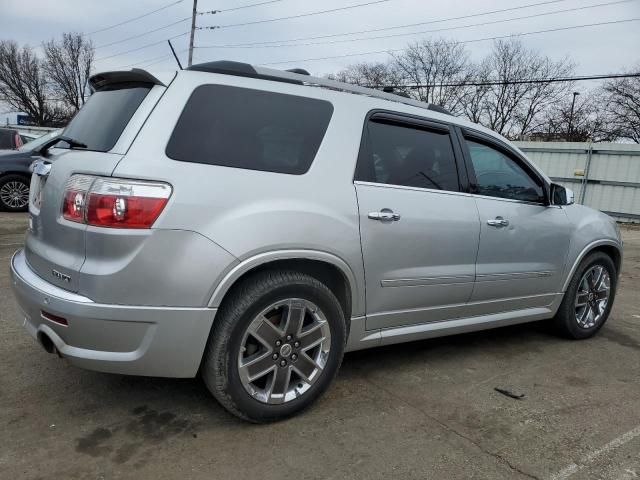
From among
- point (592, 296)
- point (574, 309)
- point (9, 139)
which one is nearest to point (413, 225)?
point (574, 309)

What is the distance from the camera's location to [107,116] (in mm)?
2727

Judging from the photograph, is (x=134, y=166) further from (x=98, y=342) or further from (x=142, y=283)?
(x=98, y=342)

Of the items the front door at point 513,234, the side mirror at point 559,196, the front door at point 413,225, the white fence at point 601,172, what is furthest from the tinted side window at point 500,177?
the white fence at point 601,172

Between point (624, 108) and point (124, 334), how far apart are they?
4276 centimetres

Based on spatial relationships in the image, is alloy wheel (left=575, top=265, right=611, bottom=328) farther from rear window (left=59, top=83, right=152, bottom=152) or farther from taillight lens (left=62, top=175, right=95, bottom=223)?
taillight lens (left=62, top=175, right=95, bottom=223)

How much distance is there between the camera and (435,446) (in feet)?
8.71

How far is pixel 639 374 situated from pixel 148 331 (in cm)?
344

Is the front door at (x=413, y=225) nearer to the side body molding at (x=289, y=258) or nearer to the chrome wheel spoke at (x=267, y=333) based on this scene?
the side body molding at (x=289, y=258)

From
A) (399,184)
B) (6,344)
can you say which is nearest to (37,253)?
(6,344)

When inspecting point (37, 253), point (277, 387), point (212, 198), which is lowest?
point (277, 387)

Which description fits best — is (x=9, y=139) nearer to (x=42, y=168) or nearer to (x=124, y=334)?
(x=42, y=168)

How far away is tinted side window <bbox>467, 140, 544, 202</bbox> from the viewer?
12.2 feet

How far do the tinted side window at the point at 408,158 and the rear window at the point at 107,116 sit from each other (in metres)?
1.24

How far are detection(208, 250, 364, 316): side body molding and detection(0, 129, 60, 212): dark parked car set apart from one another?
9368 millimetres
